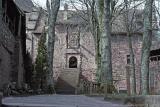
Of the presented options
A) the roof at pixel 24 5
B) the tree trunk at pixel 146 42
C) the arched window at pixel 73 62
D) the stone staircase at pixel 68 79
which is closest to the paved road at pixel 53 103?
the tree trunk at pixel 146 42

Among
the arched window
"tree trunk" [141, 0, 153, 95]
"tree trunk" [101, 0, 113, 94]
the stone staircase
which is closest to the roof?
the stone staircase

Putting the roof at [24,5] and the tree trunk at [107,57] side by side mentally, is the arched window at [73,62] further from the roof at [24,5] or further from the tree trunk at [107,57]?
the tree trunk at [107,57]

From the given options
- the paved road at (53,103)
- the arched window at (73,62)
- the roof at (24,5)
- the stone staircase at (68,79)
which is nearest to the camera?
the paved road at (53,103)

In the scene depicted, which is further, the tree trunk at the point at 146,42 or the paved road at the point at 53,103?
the tree trunk at the point at 146,42

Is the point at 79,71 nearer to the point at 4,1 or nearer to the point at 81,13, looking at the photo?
the point at 81,13

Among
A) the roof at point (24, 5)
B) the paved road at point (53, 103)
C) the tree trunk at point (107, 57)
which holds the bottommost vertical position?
the paved road at point (53, 103)

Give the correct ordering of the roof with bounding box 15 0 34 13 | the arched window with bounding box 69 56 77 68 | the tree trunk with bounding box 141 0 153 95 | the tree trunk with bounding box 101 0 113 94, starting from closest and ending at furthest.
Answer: the tree trunk with bounding box 101 0 113 94 → the tree trunk with bounding box 141 0 153 95 → the roof with bounding box 15 0 34 13 → the arched window with bounding box 69 56 77 68

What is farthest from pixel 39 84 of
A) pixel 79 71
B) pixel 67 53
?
pixel 67 53

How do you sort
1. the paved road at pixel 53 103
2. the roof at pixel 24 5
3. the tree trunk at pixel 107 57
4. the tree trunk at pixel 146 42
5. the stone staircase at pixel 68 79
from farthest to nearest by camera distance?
the stone staircase at pixel 68 79, the roof at pixel 24 5, the tree trunk at pixel 146 42, the tree trunk at pixel 107 57, the paved road at pixel 53 103

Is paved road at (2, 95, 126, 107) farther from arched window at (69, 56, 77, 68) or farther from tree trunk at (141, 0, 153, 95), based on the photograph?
arched window at (69, 56, 77, 68)

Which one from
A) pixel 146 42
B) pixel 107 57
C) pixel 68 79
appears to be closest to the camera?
pixel 107 57

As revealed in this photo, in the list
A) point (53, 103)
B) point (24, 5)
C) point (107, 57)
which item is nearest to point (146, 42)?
point (107, 57)

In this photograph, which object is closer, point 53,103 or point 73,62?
point 53,103

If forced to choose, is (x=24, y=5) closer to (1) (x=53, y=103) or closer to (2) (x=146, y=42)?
(2) (x=146, y=42)
